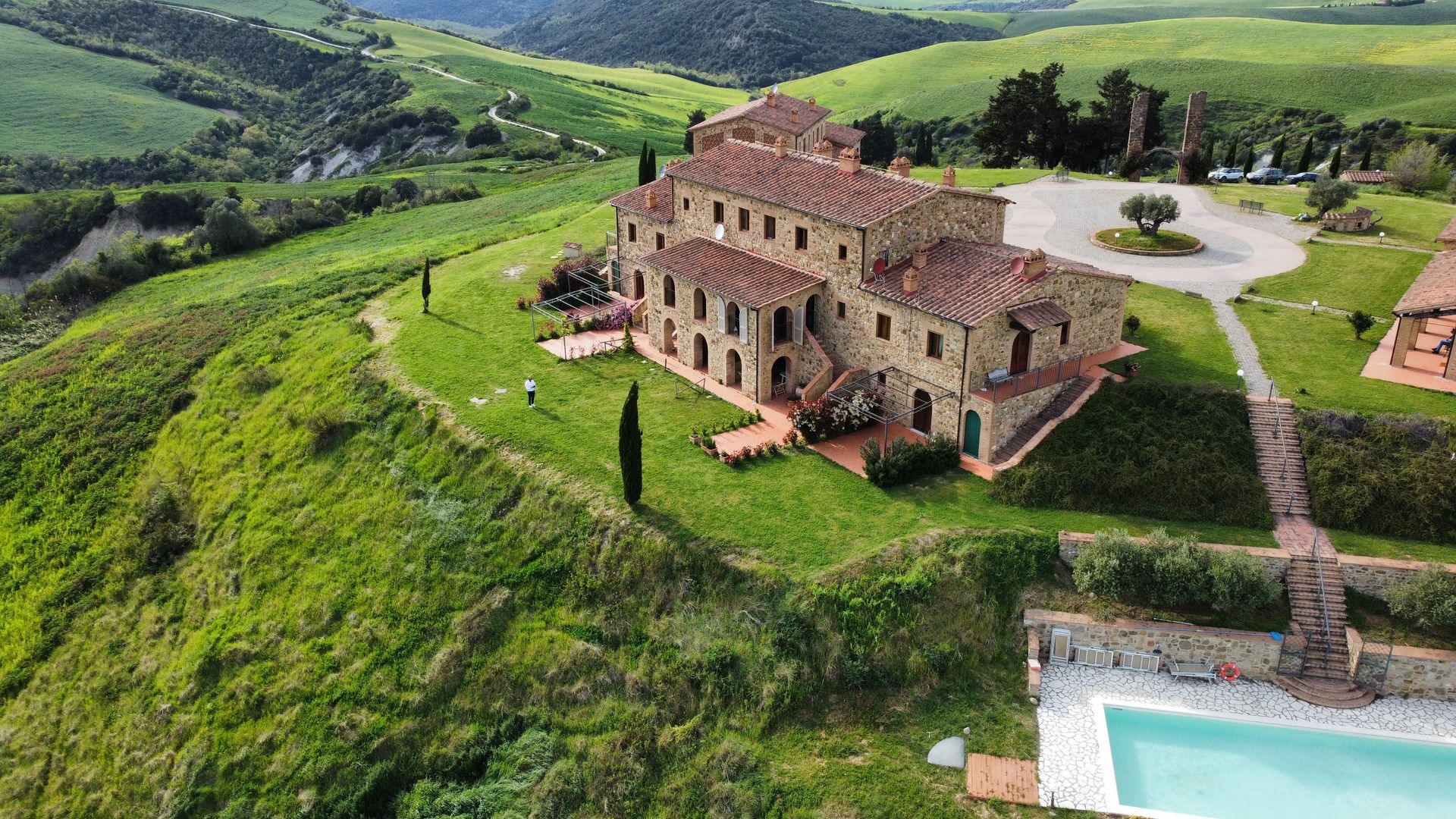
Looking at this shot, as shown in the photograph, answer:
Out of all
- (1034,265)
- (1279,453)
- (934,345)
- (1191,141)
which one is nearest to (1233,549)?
(1279,453)

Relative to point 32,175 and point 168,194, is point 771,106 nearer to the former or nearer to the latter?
point 168,194

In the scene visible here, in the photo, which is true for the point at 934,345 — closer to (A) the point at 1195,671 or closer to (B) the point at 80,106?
(A) the point at 1195,671

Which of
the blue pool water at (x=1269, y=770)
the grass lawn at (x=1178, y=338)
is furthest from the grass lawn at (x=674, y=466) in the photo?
the grass lawn at (x=1178, y=338)

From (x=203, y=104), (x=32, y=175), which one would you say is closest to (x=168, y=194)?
(x=32, y=175)

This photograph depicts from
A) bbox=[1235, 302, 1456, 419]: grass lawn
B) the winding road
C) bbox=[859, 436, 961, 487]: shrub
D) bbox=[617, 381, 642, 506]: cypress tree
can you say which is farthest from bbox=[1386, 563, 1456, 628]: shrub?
the winding road

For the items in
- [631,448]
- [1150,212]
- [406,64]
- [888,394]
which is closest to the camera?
[631,448]

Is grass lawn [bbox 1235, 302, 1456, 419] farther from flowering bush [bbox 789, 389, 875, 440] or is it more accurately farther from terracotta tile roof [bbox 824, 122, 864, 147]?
terracotta tile roof [bbox 824, 122, 864, 147]
